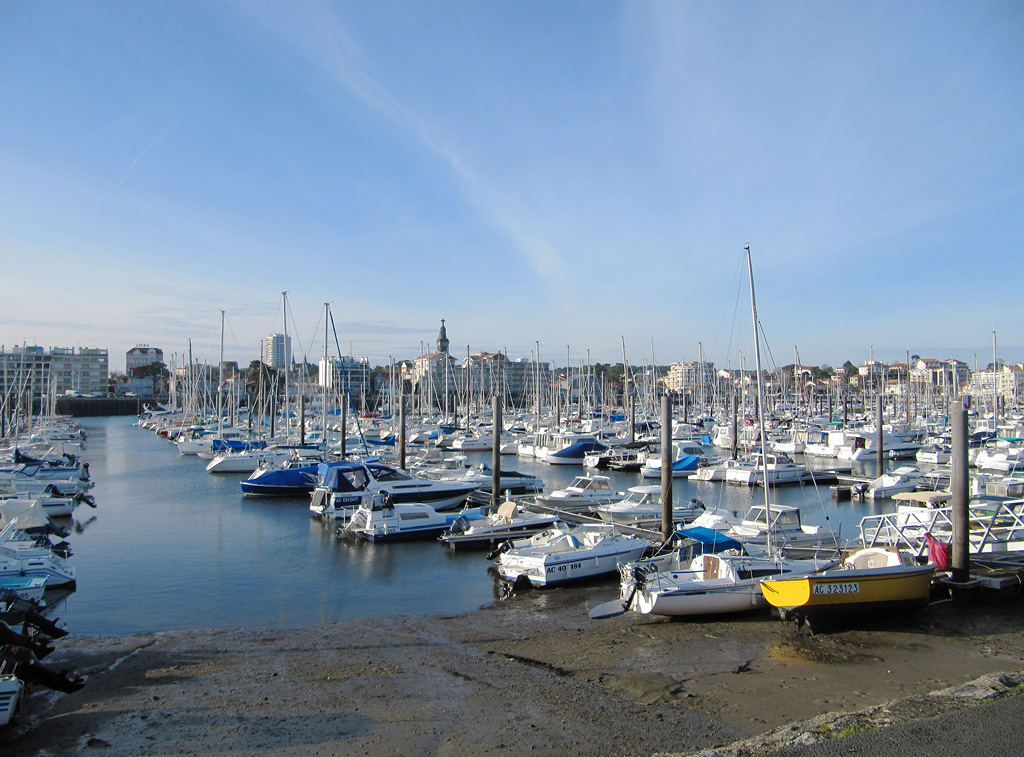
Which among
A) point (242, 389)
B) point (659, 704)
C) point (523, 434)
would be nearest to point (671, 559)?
point (659, 704)

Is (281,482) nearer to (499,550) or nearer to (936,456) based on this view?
→ (499,550)

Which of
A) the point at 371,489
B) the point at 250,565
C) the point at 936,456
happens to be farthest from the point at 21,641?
the point at 936,456

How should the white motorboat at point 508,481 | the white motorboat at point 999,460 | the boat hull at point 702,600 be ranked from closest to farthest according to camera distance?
the boat hull at point 702,600 → the white motorboat at point 508,481 → the white motorboat at point 999,460

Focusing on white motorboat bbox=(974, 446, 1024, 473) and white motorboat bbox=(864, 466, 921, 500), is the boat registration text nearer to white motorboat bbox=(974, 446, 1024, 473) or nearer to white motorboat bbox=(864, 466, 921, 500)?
white motorboat bbox=(864, 466, 921, 500)

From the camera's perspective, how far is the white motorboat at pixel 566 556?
1942 cm

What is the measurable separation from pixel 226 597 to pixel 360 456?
29793 millimetres

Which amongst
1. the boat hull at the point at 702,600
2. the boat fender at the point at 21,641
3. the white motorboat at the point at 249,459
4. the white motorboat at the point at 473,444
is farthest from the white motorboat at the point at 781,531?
the white motorboat at the point at 473,444

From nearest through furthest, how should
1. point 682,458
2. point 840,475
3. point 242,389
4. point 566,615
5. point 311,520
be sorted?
point 566,615
point 311,520
point 840,475
point 682,458
point 242,389

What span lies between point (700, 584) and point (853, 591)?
10.6 ft

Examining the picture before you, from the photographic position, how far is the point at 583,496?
3198 centimetres

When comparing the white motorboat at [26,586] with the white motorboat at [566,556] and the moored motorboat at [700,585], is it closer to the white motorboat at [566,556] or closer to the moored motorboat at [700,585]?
the white motorboat at [566,556]

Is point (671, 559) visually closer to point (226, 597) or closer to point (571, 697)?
point (571, 697)

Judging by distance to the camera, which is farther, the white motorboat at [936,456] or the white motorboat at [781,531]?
the white motorboat at [936,456]

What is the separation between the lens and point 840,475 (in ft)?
148
